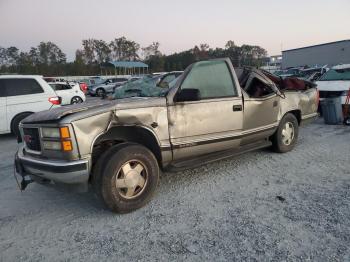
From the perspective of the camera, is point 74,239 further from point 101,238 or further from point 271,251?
point 271,251

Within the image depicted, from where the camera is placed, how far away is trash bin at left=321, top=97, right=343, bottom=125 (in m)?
8.06

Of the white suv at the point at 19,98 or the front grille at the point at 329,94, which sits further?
the front grille at the point at 329,94

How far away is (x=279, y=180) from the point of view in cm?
431

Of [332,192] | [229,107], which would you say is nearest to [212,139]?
[229,107]

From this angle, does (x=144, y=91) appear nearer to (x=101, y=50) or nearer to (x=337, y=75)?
(x=337, y=75)

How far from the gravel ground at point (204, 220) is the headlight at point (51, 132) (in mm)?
994

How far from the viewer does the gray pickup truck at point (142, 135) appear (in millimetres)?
3230

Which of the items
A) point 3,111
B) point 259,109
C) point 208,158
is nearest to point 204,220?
point 208,158

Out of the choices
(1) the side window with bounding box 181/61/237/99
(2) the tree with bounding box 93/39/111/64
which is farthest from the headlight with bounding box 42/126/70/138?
(2) the tree with bounding box 93/39/111/64

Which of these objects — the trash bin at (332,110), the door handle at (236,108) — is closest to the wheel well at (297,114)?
the door handle at (236,108)

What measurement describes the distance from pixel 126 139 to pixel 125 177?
50 cm

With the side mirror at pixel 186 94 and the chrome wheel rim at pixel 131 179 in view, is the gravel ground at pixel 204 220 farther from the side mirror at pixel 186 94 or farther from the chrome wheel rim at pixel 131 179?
the side mirror at pixel 186 94

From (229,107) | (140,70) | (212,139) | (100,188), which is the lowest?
(100,188)

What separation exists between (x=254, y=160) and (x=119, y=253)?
326 cm
